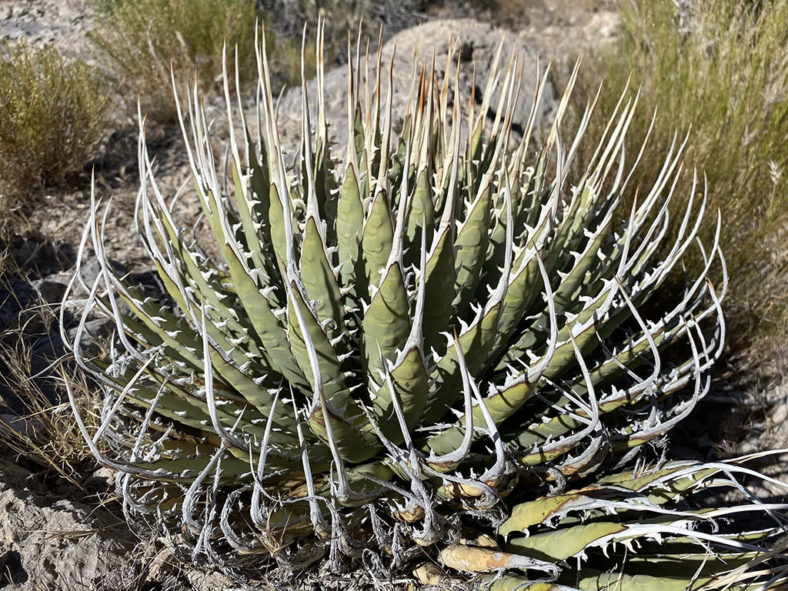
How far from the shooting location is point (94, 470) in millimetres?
2020

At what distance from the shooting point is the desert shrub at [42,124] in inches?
120

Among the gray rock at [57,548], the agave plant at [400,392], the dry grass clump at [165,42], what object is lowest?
the gray rock at [57,548]

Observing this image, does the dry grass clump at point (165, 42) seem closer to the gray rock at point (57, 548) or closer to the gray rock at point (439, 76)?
the gray rock at point (439, 76)

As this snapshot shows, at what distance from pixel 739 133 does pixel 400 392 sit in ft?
8.04

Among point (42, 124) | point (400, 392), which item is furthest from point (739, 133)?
point (42, 124)

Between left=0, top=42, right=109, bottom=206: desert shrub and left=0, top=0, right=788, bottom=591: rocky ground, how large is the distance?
137mm

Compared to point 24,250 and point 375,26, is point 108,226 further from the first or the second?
point 375,26

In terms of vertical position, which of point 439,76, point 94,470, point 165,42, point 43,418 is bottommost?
point 94,470

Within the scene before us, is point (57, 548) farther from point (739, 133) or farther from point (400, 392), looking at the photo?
point (739, 133)

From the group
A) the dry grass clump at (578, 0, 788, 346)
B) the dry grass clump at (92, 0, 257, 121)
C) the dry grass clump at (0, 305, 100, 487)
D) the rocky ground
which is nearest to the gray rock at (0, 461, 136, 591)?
the rocky ground

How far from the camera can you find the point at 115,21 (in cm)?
432

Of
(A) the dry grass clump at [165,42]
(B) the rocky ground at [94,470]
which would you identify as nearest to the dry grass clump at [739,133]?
(B) the rocky ground at [94,470]

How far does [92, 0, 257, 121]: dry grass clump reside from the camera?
405 centimetres

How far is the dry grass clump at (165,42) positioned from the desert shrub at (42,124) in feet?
1.51
